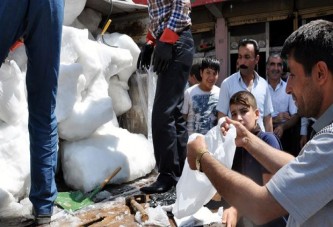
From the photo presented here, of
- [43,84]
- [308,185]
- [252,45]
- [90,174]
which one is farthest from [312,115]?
A: [252,45]

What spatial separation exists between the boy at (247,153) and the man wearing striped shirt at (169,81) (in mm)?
496

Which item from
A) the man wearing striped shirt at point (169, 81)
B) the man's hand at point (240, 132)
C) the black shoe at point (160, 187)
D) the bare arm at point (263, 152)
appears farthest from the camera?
the man wearing striped shirt at point (169, 81)

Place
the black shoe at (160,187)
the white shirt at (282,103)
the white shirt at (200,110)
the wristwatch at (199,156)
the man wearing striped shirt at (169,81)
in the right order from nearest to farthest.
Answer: the wristwatch at (199,156)
the black shoe at (160,187)
the man wearing striped shirt at (169,81)
the white shirt at (200,110)
the white shirt at (282,103)

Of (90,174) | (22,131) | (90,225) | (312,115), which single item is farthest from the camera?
(90,174)

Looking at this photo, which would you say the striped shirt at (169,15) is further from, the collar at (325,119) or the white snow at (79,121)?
the collar at (325,119)

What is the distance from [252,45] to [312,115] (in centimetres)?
235

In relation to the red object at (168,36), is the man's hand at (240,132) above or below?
below

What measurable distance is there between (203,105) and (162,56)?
1.19m

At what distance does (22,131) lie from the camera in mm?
2344

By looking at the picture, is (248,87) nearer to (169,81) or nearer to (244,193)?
(169,81)

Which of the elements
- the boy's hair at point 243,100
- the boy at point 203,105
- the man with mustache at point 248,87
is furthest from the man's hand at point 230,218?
the boy at point 203,105

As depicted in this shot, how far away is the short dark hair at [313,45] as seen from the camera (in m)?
1.06

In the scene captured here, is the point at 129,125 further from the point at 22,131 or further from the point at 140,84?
the point at 22,131

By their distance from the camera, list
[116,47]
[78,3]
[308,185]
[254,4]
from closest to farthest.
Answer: [308,185] → [78,3] → [116,47] → [254,4]
